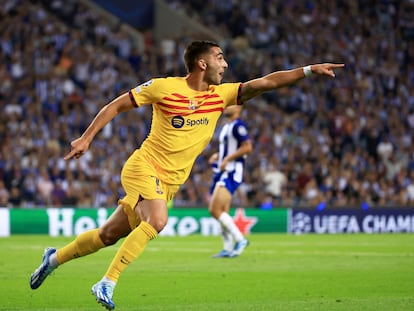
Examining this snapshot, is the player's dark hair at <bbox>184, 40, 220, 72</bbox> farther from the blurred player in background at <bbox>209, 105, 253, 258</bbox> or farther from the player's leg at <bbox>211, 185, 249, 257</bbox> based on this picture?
the player's leg at <bbox>211, 185, 249, 257</bbox>

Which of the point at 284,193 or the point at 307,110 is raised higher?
the point at 307,110

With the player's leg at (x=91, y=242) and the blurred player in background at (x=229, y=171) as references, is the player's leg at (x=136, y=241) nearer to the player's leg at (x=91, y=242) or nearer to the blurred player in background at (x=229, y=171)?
the player's leg at (x=91, y=242)

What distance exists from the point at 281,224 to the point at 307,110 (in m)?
6.77

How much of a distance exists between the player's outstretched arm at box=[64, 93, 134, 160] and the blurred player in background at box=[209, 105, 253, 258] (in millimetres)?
6916

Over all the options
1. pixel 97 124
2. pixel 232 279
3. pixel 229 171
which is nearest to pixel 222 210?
pixel 229 171

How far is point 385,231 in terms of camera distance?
25.6 m

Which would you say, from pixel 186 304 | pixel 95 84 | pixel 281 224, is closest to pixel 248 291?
pixel 186 304

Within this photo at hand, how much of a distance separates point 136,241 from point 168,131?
1.26 m

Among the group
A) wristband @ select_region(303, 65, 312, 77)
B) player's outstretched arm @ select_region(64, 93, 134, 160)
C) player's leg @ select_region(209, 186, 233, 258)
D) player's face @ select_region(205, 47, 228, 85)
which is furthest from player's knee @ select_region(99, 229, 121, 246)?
player's leg @ select_region(209, 186, 233, 258)

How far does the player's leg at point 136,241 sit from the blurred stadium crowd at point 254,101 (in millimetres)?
15020

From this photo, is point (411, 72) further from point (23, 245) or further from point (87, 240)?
point (87, 240)

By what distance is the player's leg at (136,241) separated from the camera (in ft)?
28.8

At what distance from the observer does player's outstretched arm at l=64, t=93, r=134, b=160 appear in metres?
8.85

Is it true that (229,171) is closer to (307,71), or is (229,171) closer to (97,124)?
(307,71)
